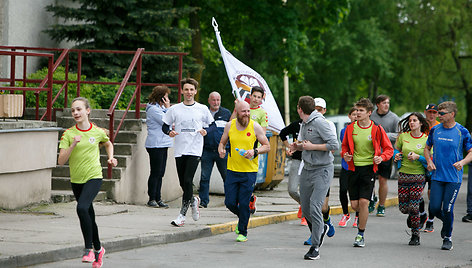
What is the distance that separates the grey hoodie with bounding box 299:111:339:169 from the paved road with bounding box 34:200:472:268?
1.04 meters

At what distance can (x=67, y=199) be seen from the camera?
1282 cm

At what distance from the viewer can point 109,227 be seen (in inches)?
412

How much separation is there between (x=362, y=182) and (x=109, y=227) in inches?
125

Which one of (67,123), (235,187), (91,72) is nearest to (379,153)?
(235,187)

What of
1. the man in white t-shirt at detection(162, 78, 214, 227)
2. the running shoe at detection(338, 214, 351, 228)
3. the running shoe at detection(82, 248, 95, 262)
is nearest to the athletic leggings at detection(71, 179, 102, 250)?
the running shoe at detection(82, 248, 95, 262)

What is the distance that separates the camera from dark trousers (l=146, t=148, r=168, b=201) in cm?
1342

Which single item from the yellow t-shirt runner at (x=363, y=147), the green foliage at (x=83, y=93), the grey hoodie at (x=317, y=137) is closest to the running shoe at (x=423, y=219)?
the yellow t-shirt runner at (x=363, y=147)

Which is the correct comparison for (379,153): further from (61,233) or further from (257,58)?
(257,58)

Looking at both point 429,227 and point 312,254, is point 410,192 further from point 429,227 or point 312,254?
point 312,254

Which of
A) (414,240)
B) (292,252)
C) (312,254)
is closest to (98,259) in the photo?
(312,254)

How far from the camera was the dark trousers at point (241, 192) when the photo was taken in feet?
33.8

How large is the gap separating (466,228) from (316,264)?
474 centimetres

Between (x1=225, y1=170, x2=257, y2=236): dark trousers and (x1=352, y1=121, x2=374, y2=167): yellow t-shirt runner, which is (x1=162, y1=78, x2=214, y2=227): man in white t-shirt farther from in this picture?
(x1=352, y1=121, x2=374, y2=167): yellow t-shirt runner

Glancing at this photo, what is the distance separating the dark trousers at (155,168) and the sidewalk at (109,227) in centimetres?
31
